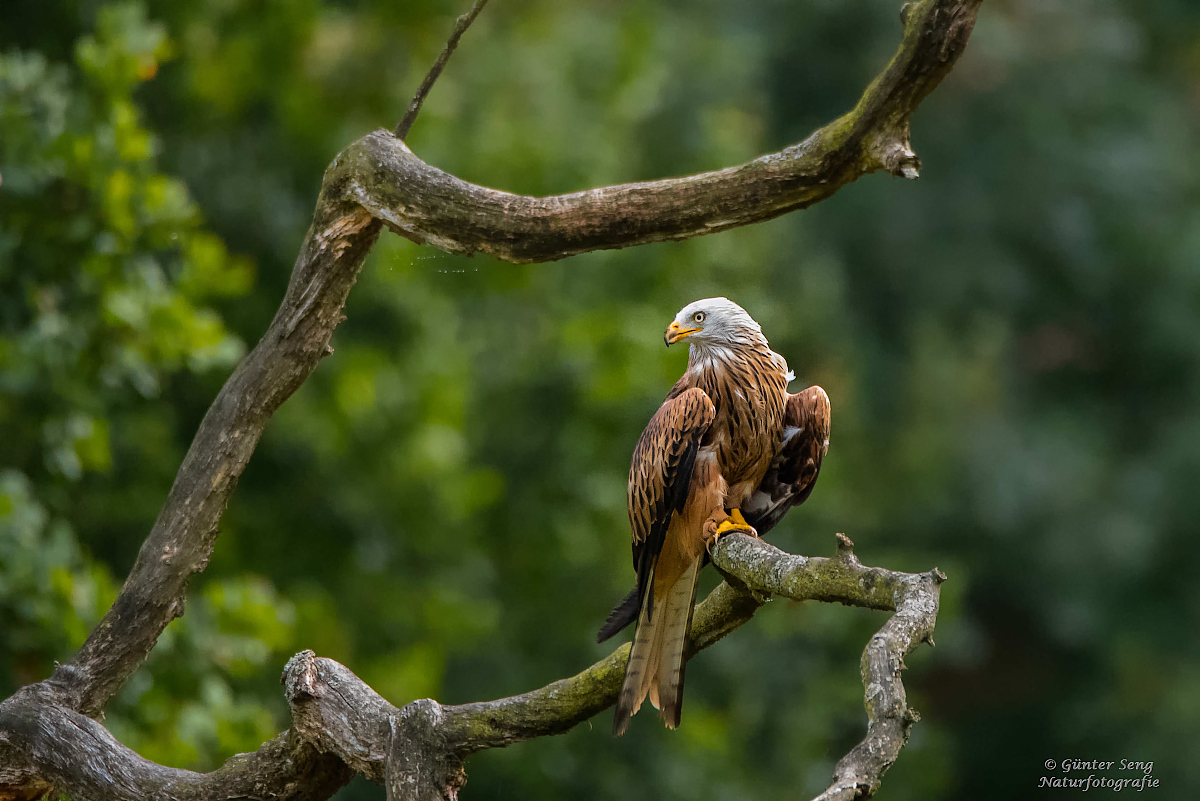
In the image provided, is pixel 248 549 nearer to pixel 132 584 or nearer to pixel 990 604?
pixel 132 584

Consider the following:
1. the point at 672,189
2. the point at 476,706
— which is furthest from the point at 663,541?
the point at 672,189

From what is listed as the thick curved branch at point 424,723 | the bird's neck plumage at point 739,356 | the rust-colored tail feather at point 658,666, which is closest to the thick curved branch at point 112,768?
the thick curved branch at point 424,723

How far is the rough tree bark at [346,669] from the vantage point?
2.22 meters

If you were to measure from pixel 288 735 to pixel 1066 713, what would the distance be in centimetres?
1397

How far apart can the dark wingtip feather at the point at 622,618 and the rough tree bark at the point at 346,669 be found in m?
0.12

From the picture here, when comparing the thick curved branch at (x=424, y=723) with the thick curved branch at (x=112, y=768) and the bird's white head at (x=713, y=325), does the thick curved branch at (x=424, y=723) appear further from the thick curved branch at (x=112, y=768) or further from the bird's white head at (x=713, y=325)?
the bird's white head at (x=713, y=325)

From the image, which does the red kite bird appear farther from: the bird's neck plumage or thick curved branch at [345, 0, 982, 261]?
thick curved branch at [345, 0, 982, 261]

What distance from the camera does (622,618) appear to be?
9.39 feet

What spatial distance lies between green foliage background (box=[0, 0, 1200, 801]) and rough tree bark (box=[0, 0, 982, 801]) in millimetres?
1560

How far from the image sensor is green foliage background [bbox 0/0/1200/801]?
206 inches

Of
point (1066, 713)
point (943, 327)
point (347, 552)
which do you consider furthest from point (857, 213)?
point (347, 552)

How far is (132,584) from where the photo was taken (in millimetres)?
3527

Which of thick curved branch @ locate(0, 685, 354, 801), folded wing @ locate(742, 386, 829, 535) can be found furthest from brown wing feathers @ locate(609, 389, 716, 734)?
thick curved branch @ locate(0, 685, 354, 801)

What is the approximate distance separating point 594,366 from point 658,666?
6877mm
